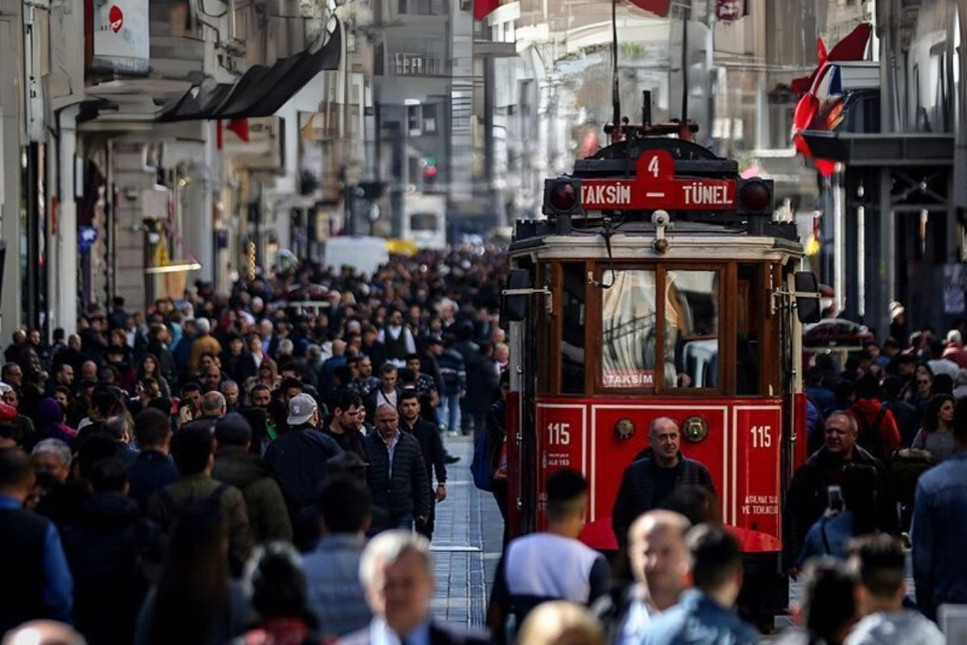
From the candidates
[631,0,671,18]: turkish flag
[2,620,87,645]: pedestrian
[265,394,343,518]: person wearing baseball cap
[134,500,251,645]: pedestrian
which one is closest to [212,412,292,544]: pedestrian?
[265,394,343,518]: person wearing baseball cap

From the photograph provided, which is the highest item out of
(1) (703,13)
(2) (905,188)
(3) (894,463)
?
(1) (703,13)

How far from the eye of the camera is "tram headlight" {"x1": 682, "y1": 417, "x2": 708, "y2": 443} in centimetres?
1502

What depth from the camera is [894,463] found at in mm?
16141

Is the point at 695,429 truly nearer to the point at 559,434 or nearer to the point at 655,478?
the point at 559,434

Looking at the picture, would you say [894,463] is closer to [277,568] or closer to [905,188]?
[277,568]

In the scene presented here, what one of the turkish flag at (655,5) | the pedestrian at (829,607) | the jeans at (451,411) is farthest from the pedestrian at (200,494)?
the turkish flag at (655,5)

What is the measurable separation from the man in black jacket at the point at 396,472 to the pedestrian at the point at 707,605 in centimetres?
751

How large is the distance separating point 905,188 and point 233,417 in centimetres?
3030

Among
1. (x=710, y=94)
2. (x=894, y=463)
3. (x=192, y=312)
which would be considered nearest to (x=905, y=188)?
(x=710, y=94)

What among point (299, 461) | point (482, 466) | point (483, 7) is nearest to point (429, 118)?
point (483, 7)

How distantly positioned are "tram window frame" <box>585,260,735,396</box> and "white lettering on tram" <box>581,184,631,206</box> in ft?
1.54

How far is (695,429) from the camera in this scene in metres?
15.0

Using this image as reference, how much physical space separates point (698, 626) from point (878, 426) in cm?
1048

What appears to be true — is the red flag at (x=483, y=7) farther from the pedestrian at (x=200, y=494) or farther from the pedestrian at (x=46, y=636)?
the pedestrian at (x=46, y=636)
